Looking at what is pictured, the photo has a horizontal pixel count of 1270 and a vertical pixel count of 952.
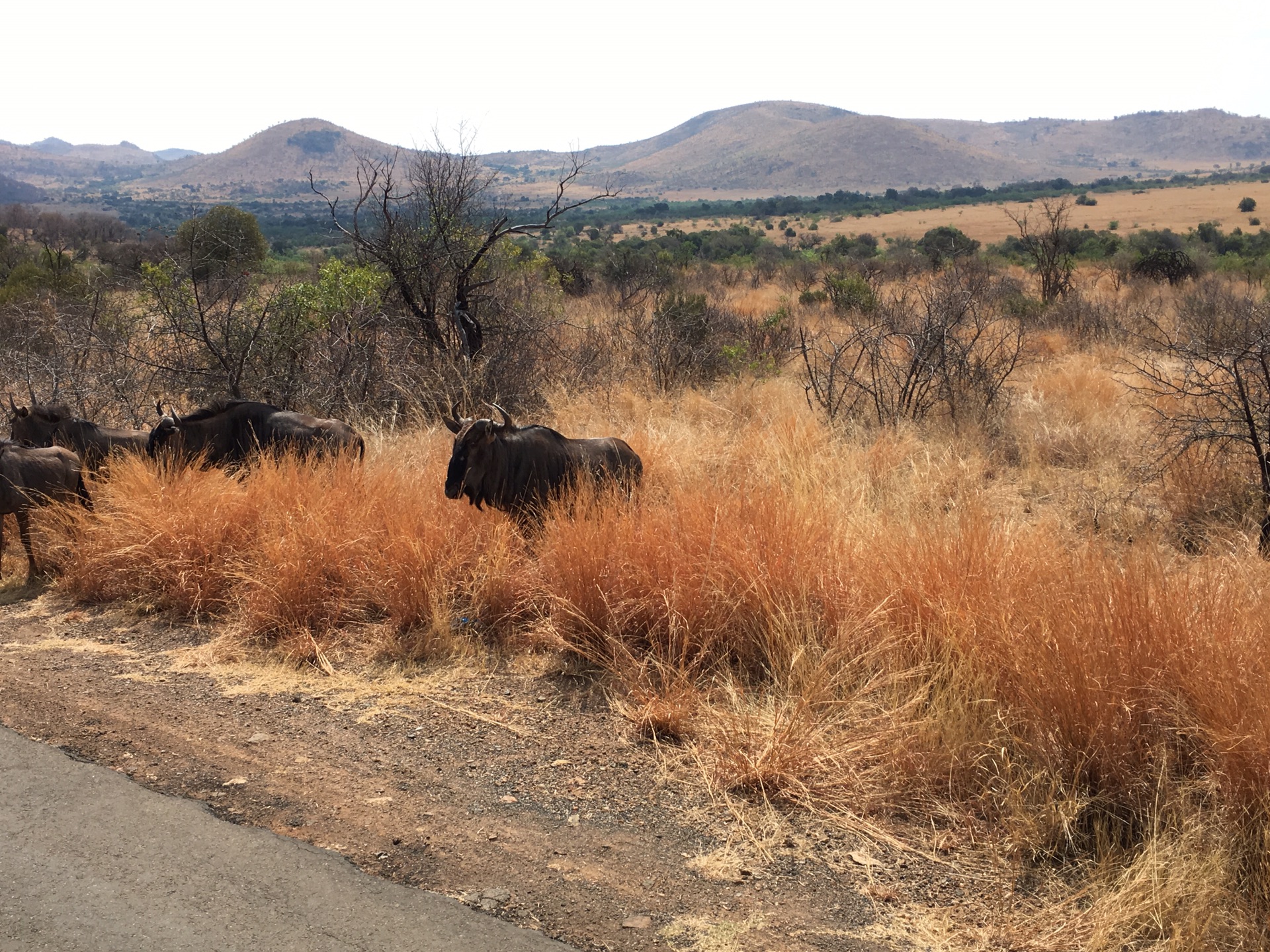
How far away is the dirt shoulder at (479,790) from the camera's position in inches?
125

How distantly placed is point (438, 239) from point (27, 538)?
20.7ft

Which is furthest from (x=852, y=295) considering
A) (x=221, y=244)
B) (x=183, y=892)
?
(x=183, y=892)

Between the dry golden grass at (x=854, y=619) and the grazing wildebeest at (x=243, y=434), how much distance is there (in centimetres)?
50

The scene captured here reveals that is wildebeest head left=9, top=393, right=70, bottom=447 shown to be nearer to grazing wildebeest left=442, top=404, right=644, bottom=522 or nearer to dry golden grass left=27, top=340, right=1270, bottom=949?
dry golden grass left=27, top=340, right=1270, bottom=949

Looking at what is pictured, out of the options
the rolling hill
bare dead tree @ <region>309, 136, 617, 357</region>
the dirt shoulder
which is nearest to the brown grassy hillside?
the rolling hill

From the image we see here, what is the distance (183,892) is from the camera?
3.25 metres

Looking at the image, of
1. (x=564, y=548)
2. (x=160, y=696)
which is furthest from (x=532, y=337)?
(x=160, y=696)

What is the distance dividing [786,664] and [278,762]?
2.45m

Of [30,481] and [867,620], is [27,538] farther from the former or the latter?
[867,620]

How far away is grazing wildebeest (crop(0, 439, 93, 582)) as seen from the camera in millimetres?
6527

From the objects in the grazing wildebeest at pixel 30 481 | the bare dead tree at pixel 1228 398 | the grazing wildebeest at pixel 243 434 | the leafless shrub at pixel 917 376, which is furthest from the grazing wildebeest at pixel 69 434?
the bare dead tree at pixel 1228 398

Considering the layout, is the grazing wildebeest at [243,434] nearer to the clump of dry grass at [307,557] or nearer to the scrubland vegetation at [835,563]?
the scrubland vegetation at [835,563]

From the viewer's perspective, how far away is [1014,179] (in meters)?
155

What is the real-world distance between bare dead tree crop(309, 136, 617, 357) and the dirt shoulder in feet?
21.4
